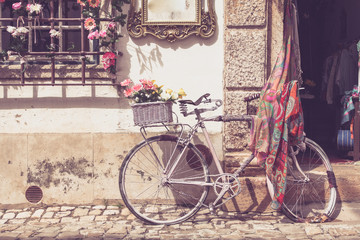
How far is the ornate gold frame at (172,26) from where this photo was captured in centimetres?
545

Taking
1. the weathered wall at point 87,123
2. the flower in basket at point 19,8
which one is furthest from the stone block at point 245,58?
the flower in basket at point 19,8

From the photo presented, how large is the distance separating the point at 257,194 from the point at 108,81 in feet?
7.41

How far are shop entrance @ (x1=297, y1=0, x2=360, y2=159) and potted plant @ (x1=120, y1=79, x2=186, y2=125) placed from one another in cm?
333

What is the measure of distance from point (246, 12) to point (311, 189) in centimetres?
224

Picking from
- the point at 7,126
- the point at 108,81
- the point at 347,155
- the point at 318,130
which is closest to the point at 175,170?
the point at 108,81

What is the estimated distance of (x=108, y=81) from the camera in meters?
5.54

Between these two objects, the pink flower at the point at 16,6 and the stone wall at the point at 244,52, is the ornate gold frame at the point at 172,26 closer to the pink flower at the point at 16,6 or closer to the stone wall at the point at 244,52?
the stone wall at the point at 244,52

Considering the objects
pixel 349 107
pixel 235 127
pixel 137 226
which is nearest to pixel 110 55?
pixel 235 127

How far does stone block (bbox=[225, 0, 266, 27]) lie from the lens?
533 cm

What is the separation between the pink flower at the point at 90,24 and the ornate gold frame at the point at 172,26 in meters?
0.43

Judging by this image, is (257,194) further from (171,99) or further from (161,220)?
(171,99)

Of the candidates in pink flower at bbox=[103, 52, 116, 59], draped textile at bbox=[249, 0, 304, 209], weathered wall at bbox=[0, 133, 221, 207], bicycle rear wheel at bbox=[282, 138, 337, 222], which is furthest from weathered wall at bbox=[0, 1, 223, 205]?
bicycle rear wheel at bbox=[282, 138, 337, 222]

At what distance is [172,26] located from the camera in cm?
548

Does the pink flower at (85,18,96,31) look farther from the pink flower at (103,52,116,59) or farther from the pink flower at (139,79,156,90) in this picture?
the pink flower at (139,79,156,90)
